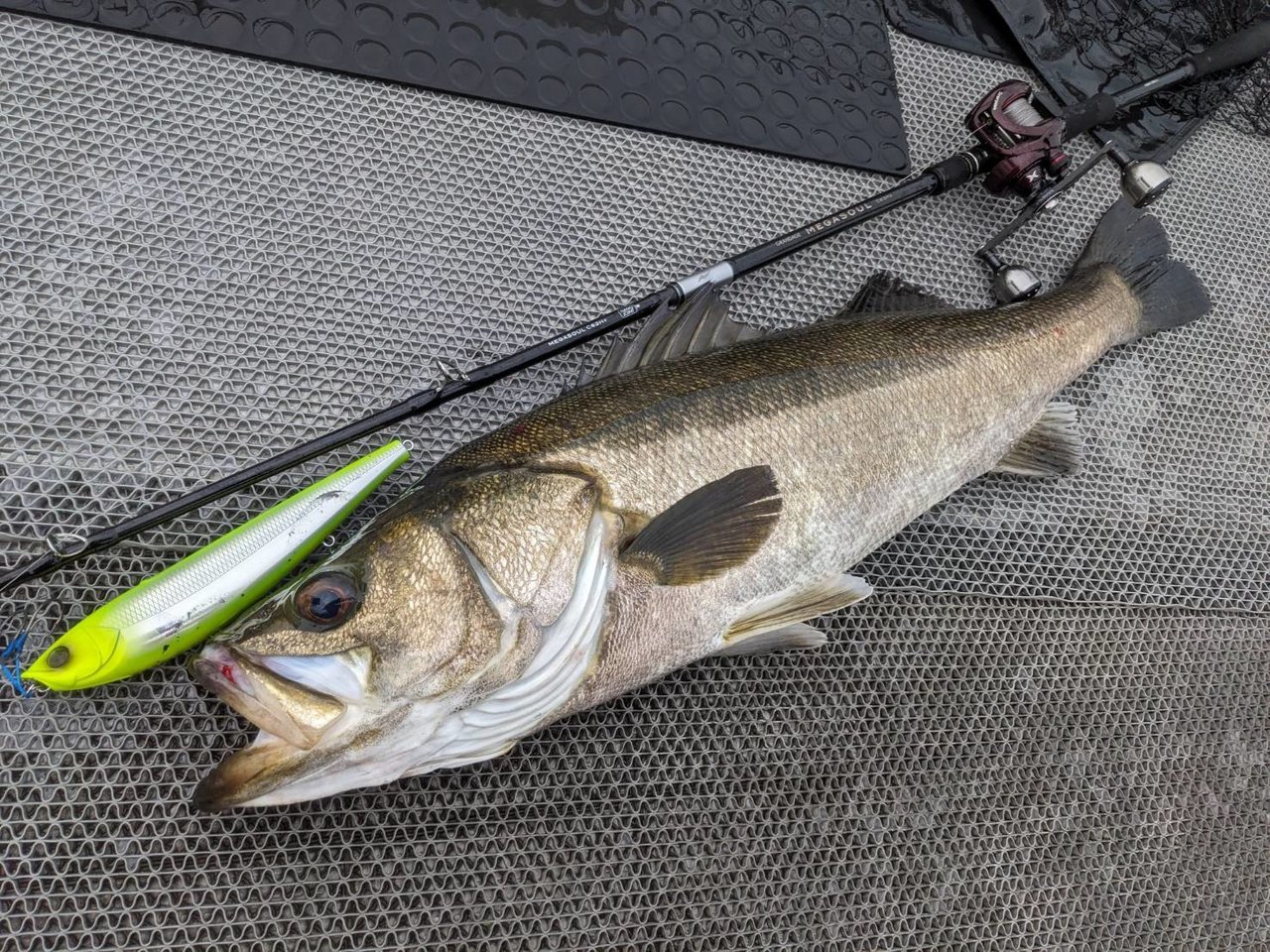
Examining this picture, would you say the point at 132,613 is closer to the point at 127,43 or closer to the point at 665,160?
the point at 127,43

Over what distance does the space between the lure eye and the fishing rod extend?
1.64 ft

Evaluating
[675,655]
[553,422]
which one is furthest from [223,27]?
[675,655]

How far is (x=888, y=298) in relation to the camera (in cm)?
224

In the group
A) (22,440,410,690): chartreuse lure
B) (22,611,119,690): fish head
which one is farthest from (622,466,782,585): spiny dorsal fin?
(22,611,119,690): fish head

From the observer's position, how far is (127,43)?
7.01ft

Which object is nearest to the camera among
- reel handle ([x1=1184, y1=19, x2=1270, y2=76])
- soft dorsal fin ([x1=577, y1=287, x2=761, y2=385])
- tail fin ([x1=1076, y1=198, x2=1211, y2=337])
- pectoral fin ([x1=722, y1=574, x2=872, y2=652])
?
pectoral fin ([x1=722, y1=574, x2=872, y2=652])

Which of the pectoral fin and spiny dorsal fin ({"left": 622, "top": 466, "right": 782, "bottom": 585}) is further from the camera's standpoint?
the pectoral fin

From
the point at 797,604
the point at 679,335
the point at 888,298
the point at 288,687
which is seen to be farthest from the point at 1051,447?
the point at 288,687

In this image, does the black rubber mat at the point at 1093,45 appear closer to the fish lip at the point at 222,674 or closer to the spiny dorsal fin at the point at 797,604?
the spiny dorsal fin at the point at 797,604

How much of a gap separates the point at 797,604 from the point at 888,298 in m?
0.94

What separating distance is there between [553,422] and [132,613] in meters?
0.86

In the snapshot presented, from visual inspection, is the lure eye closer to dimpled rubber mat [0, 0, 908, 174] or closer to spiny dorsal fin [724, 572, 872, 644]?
spiny dorsal fin [724, 572, 872, 644]

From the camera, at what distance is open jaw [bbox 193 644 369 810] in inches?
51.9

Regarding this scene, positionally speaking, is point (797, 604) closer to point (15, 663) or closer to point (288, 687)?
point (288, 687)
